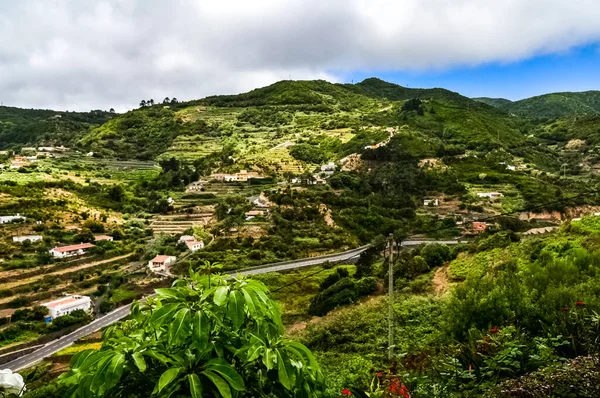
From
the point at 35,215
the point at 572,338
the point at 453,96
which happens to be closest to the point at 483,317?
the point at 572,338

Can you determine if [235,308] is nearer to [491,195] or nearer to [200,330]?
[200,330]

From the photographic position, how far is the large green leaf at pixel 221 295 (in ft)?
4.76

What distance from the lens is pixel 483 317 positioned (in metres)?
6.91

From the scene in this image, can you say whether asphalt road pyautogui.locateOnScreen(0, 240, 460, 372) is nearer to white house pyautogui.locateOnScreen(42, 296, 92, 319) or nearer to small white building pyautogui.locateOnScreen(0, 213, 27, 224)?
white house pyautogui.locateOnScreen(42, 296, 92, 319)

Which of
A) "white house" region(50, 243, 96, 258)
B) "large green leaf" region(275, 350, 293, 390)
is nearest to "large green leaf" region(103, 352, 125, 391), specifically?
"large green leaf" region(275, 350, 293, 390)

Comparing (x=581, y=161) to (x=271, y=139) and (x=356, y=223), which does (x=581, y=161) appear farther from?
(x=271, y=139)

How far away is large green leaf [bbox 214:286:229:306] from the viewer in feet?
4.76

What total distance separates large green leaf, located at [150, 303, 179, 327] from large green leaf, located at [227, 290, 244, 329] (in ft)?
0.71

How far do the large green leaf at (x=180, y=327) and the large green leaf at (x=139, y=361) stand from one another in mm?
113

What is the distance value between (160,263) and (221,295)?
102ft

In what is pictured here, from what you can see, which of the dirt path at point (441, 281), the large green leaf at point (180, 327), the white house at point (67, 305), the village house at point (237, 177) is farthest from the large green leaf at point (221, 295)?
the village house at point (237, 177)

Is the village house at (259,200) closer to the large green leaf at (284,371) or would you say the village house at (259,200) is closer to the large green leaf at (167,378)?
the large green leaf at (284,371)

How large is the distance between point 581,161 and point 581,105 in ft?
311

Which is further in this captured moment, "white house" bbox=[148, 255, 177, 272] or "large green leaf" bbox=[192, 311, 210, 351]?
"white house" bbox=[148, 255, 177, 272]
